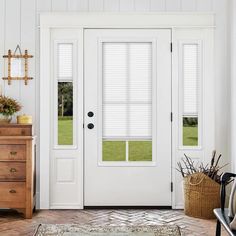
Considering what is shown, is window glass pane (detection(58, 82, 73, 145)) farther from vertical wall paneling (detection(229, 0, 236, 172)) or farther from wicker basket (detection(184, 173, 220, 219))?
vertical wall paneling (detection(229, 0, 236, 172))

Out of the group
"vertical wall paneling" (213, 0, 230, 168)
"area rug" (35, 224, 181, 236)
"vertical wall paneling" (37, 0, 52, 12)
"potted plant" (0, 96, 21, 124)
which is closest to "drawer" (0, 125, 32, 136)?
"potted plant" (0, 96, 21, 124)

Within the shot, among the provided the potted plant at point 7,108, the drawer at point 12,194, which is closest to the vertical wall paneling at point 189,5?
the potted plant at point 7,108

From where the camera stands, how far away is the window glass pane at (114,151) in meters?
5.20

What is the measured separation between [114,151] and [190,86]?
3.72 feet

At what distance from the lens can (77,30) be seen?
5.15m

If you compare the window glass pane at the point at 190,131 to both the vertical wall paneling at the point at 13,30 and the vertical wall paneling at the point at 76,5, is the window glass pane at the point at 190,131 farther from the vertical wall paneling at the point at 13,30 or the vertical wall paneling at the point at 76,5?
the vertical wall paneling at the point at 13,30

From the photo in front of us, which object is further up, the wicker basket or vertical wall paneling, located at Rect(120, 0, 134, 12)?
vertical wall paneling, located at Rect(120, 0, 134, 12)

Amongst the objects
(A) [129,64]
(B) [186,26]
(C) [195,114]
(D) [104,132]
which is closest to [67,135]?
(D) [104,132]

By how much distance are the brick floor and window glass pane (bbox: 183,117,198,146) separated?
0.78m

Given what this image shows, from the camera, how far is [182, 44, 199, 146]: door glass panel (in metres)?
5.18

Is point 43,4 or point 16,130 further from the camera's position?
point 43,4

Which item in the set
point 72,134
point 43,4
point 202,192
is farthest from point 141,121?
point 43,4

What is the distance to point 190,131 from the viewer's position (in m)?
5.21

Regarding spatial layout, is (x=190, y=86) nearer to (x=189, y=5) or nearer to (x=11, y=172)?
(x=189, y=5)
